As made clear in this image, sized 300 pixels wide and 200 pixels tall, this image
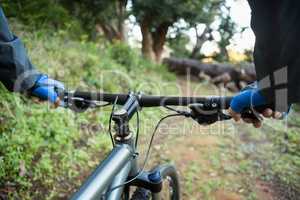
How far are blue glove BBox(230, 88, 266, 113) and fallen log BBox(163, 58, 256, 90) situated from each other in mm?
9157

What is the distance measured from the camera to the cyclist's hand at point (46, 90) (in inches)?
62.4

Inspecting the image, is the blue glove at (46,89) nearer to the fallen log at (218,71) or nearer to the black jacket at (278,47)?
the black jacket at (278,47)

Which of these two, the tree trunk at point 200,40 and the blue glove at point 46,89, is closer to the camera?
the blue glove at point 46,89

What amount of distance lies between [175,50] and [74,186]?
15265 millimetres

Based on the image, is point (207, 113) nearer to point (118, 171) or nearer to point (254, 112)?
point (254, 112)

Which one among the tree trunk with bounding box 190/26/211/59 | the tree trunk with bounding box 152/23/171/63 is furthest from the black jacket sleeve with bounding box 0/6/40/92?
the tree trunk with bounding box 190/26/211/59

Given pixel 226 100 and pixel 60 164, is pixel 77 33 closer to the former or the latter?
pixel 60 164

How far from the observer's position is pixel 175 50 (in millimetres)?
17484

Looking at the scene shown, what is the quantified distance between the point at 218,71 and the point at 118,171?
35.2ft

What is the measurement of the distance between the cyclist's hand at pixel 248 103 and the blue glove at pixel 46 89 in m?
0.92

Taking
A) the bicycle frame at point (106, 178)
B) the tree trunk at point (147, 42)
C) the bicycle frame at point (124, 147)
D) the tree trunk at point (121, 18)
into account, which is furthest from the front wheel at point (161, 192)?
the tree trunk at point (147, 42)

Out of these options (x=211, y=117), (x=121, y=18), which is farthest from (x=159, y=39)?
(x=211, y=117)

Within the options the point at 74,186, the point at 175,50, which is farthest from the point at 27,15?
the point at 175,50

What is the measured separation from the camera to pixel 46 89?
1587 millimetres
